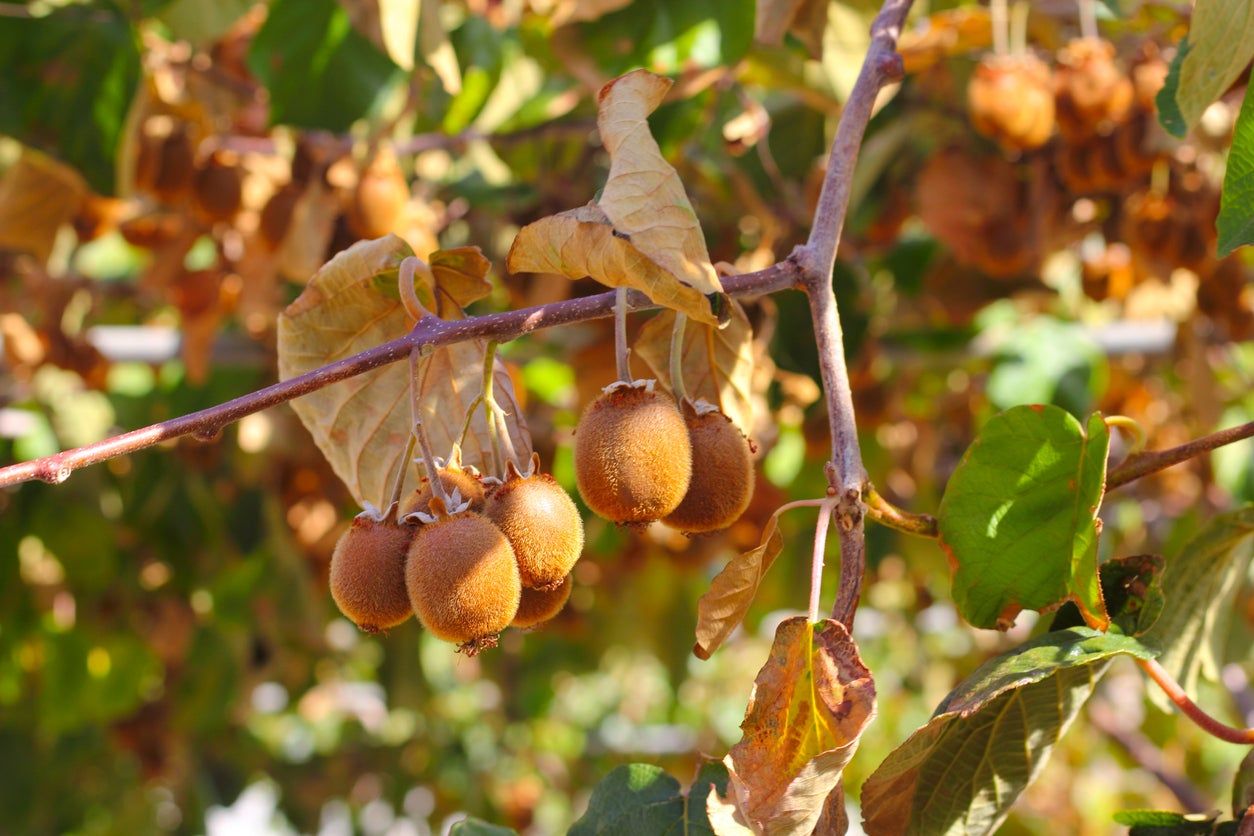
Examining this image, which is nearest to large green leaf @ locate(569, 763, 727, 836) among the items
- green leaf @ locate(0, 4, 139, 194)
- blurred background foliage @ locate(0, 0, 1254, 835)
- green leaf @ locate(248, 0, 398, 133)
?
blurred background foliage @ locate(0, 0, 1254, 835)

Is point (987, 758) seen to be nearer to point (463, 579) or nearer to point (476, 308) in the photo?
point (463, 579)

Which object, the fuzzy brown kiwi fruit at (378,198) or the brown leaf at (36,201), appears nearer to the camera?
the fuzzy brown kiwi fruit at (378,198)

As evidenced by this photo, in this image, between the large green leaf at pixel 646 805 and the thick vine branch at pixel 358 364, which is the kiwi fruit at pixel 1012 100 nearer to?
the thick vine branch at pixel 358 364

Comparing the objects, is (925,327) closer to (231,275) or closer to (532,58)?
(532,58)

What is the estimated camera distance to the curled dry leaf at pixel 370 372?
1.18 metres

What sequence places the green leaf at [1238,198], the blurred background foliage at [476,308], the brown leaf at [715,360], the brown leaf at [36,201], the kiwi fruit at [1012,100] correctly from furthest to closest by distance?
the brown leaf at [36,201] → the blurred background foliage at [476,308] → the kiwi fruit at [1012,100] → the brown leaf at [715,360] → the green leaf at [1238,198]

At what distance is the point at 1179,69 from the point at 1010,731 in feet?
2.36

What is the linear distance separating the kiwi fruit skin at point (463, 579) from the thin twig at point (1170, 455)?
1.80ft

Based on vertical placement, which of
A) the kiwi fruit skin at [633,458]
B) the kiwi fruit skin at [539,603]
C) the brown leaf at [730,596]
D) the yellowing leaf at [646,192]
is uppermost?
the yellowing leaf at [646,192]

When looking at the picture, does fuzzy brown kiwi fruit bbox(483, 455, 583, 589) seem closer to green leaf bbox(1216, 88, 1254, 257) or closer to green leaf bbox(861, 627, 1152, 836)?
green leaf bbox(861, 627, 1152, 836)

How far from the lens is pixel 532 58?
231cm

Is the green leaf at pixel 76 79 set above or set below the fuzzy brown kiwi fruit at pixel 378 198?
above

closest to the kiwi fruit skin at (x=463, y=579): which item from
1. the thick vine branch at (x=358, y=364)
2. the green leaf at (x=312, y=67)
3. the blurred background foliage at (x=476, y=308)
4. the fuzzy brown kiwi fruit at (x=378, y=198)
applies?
the thick vine branch at (x=358, y=364)

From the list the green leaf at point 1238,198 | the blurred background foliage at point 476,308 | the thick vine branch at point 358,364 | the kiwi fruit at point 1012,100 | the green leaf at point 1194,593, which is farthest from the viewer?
the blurred background foliage at point 476,308
